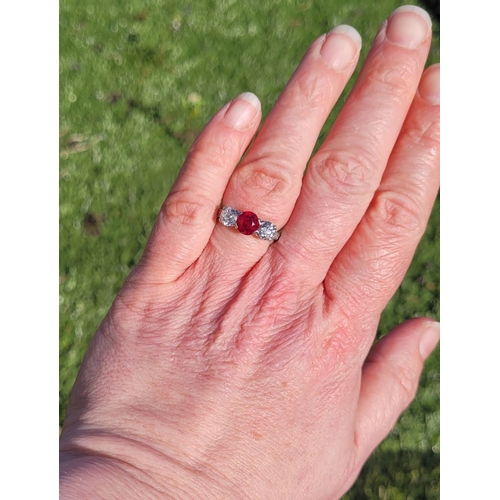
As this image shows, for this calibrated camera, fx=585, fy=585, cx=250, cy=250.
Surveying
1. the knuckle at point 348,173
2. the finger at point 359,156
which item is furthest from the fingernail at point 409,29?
the knuckle at point 348,173

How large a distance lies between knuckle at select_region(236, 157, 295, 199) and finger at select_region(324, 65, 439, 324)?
0.71 ft

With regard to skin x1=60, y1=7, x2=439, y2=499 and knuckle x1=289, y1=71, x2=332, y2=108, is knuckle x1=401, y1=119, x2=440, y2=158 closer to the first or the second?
skin x1=60, y1=7, x2=439, y2=499

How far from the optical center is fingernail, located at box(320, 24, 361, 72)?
1.40 metres

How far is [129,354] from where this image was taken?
4.55 ft

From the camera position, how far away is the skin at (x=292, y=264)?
1362mm

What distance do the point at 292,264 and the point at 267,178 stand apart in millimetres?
214

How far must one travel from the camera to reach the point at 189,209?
4.63ft

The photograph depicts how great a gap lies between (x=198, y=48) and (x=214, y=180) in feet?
4.18

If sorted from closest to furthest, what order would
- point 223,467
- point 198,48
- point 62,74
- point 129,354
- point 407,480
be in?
point 223,467, point 129,354, point 407,480, point 62,74, point 198,48

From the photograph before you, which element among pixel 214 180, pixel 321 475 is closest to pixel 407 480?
pixel 321 475

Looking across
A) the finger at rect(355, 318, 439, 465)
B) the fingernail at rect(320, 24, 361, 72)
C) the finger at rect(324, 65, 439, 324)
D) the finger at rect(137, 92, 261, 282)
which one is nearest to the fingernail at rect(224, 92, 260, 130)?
the finger at rect(137, 92, 261, 282)

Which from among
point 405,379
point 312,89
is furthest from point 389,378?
point 312,89

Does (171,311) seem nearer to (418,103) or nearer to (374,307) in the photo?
(374,307)

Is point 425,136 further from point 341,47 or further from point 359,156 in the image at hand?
point 341,47
